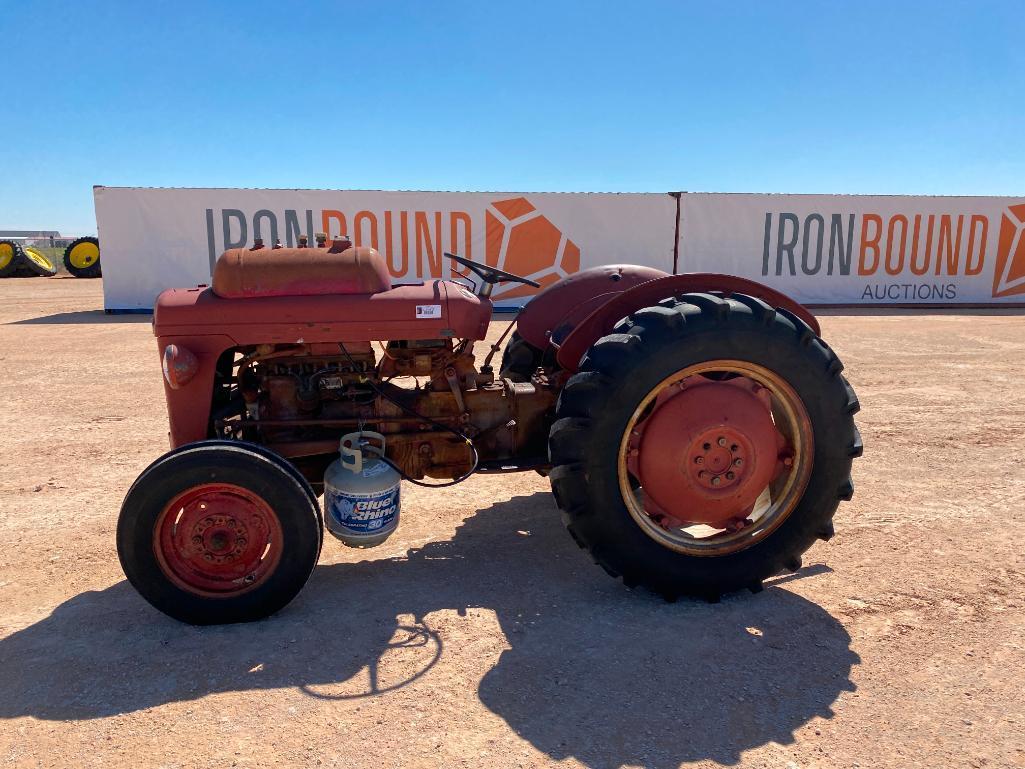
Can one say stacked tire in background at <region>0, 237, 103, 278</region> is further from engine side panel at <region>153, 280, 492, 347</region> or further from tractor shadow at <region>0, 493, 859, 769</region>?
tractor shadow at <region>0, 493, 859, 769</region>

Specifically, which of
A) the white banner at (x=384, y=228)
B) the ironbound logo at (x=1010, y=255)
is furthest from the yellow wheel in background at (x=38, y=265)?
the ironbound logo at (x=1010, y=255)

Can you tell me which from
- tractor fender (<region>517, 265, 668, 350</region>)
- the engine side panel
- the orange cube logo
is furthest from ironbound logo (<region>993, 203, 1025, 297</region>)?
the engine side panel

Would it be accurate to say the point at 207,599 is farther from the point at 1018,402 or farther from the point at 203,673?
the point at 1018,402

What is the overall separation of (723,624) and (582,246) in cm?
1272

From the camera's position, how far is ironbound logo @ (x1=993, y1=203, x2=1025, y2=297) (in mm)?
15898

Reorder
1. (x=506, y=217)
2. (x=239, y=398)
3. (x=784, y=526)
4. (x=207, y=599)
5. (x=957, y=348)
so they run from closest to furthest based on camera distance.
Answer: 1. (x=207, y=599)
2. (x=784, y=526)
3. (x=239, y=398)
4. (x=957, y=348)
5. (x=506, y=217)

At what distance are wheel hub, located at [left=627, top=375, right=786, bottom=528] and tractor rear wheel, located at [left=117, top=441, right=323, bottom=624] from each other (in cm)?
138

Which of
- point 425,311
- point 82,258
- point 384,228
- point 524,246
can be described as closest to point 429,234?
point 384,228

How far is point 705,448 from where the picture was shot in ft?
9.58

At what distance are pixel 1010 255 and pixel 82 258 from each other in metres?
29.0

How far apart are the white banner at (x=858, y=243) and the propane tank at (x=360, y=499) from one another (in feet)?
44.3

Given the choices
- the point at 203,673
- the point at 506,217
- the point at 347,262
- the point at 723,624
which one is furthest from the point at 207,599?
the point at 506,217

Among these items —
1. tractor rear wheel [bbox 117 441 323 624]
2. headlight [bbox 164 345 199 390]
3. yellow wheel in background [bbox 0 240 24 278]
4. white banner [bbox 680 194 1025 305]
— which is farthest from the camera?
yellow wheel in background [bbox 0 240 24 278]

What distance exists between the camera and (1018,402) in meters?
6.53
